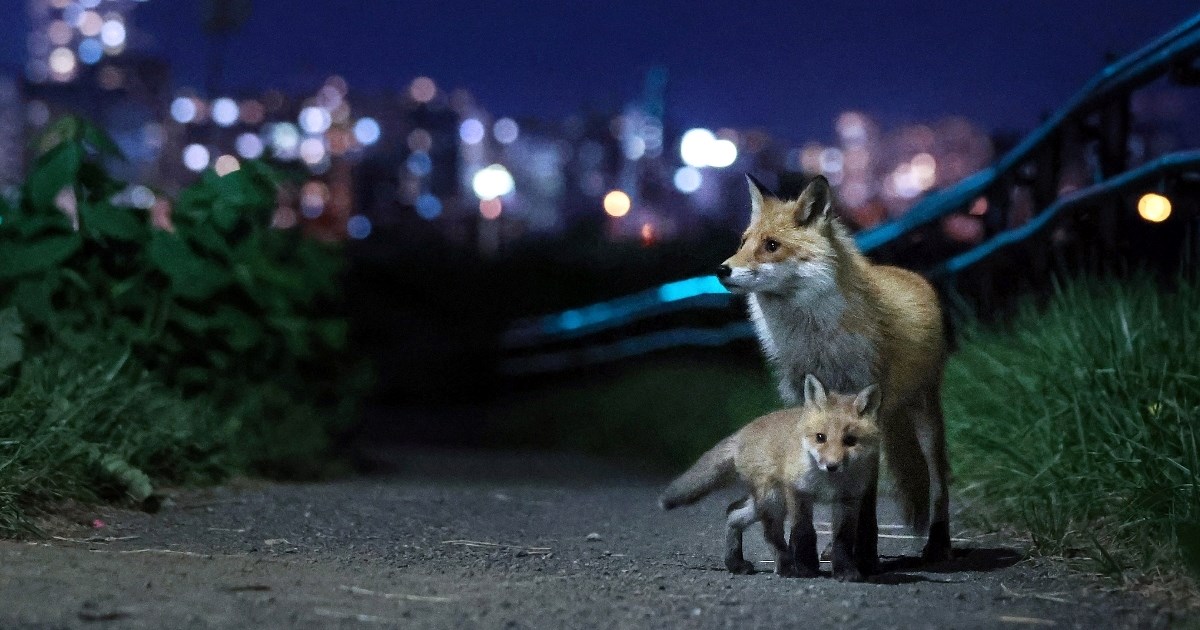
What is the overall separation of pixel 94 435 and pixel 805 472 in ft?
11.9

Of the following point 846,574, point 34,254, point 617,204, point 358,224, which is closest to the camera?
point 846,574

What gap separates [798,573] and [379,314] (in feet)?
52.0

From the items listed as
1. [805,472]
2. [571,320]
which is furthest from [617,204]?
[805,472]

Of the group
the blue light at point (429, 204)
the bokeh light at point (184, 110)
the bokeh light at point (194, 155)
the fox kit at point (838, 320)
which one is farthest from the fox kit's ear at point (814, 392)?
the bokeh light at point (194, 155)

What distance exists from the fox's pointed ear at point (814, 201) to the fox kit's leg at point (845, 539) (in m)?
0.92

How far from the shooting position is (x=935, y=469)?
16.9 ft

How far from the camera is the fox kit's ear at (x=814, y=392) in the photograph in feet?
14.5

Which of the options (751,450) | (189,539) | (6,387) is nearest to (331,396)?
(6,387)

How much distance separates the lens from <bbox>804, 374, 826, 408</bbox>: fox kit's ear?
14.5 feet

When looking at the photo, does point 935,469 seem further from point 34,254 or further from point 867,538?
point 34,254

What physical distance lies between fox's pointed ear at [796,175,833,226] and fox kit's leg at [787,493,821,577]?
0.91m

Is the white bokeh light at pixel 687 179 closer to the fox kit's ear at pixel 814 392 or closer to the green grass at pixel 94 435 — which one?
the green grass at pixel 94 435

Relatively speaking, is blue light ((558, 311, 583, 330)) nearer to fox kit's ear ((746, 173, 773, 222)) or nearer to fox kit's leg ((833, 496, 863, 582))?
fox kit's ear ((746, 173, 773, 222))

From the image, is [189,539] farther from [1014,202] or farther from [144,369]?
[1014,202]
